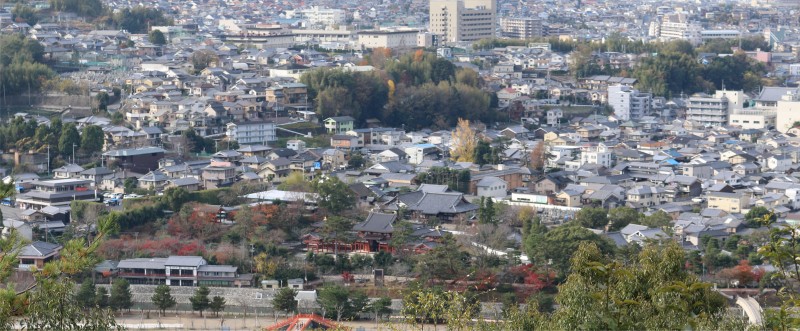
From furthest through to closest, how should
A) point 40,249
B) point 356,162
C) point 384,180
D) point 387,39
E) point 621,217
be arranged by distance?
point 387,39 → point 356,162 → point 384,180 → point 621,217 → point 40,249

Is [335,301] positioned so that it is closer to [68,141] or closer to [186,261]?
[186,261]

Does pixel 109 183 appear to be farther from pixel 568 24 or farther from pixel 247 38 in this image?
pixel 568 24

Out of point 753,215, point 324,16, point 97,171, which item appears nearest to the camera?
point 753,215

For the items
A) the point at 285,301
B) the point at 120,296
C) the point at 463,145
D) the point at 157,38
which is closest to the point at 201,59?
the point at 157,38

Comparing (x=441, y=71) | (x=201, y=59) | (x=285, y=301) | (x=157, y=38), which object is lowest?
(x=285, y=301)

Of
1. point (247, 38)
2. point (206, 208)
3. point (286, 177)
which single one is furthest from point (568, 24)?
point (206, 208)

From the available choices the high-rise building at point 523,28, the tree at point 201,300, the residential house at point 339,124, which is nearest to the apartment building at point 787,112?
the residential house at point 339,124

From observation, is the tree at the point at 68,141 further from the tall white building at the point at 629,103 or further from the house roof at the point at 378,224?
the tall white building at the point at 629,103

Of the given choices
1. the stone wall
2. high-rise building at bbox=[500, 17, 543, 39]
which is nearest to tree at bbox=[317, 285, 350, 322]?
the stone wall
